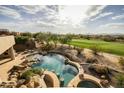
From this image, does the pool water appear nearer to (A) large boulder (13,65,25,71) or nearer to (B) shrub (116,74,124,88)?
(B) shrub (116,74,124,88)

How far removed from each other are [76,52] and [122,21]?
81 centimetres

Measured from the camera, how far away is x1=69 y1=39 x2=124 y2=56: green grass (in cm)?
337

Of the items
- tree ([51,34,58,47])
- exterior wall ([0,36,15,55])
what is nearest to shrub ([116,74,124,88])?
tree ([51,34,58,47])

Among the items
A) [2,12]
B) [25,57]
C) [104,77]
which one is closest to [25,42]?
[25,57]

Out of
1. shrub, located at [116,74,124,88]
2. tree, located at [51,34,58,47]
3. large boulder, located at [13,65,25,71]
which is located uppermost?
tree, located at [51,34,58,47]

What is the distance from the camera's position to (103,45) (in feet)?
11.3

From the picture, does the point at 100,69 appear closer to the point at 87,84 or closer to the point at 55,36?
the point at 87,84

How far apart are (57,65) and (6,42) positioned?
81cm

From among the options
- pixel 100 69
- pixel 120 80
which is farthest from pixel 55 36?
pixel 120 80

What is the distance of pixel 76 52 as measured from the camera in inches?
137

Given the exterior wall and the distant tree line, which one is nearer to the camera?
the exterior wall

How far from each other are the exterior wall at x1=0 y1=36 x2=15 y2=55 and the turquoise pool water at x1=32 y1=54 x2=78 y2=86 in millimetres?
410

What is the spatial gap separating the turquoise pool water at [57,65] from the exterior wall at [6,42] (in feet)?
1.35

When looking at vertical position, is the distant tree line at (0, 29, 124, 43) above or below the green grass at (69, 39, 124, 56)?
above
